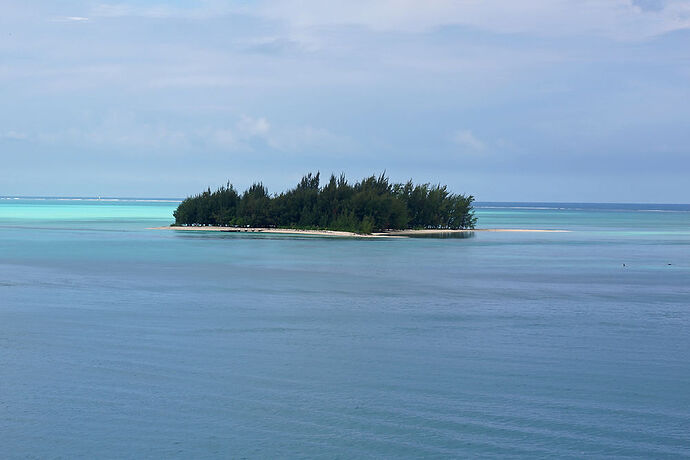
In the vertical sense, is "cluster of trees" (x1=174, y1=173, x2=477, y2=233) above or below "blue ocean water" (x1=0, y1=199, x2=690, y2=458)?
above

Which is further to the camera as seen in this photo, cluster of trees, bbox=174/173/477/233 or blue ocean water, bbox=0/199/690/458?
cluster of trees, bbox=174/173/477/233

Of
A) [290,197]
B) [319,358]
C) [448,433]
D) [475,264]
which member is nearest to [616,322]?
[319,358]

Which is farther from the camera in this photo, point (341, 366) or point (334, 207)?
point (334, 207)

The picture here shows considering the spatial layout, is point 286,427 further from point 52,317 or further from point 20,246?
point 20,246

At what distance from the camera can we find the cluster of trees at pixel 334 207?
7288 centimetres

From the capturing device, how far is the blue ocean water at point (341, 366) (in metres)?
11.7

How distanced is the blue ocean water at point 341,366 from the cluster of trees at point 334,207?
38.6m

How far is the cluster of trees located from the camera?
72875 mm

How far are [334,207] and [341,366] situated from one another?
188ft

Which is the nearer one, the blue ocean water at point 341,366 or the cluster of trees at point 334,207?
the blue ocean water at point 341,366

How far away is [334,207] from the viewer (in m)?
73.3

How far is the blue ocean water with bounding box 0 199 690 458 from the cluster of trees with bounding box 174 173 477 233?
3865 cm

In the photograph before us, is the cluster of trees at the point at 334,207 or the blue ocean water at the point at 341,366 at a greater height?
the cluster of trees at the point at 334,207

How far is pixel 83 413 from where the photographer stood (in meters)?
12.8
